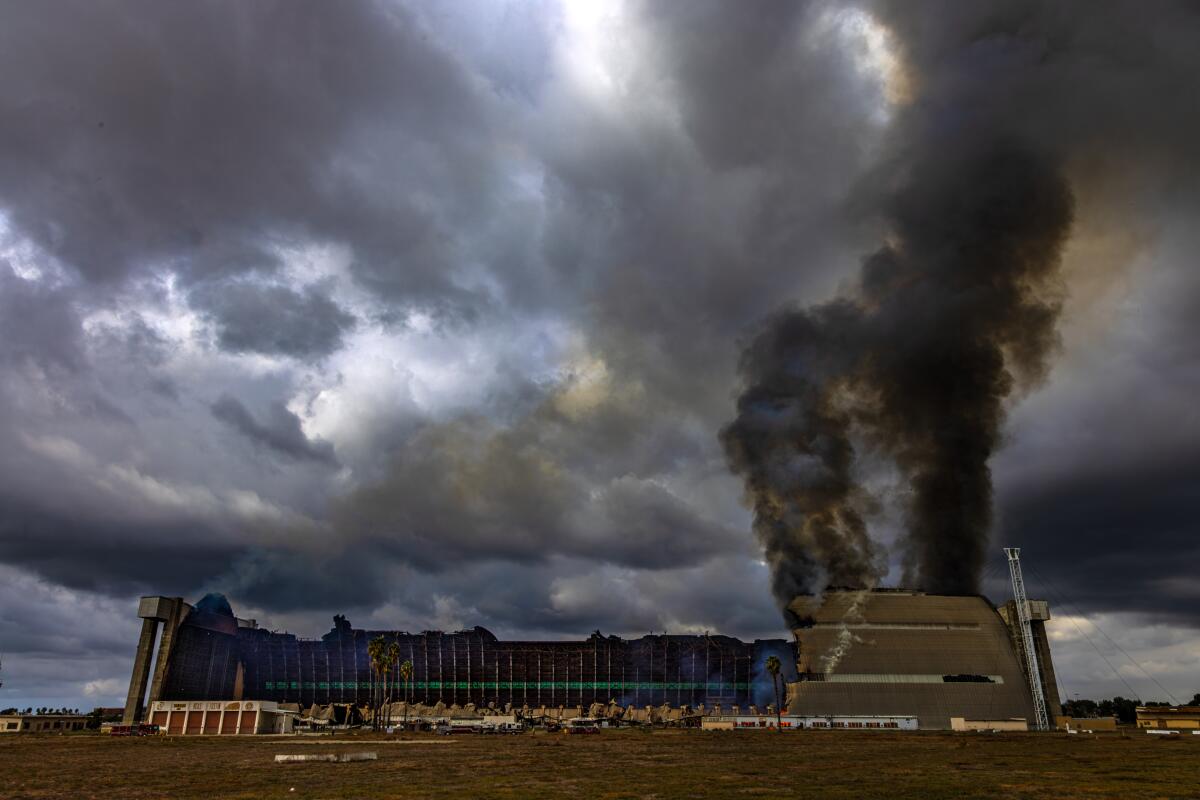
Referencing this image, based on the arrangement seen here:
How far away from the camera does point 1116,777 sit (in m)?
52.8

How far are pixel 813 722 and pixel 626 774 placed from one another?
347 ft

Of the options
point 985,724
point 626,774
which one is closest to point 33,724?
point 626,774

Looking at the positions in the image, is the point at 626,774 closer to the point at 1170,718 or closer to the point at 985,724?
the point at 985,724

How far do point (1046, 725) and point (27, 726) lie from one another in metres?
215

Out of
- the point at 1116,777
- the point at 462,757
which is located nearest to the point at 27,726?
the point at 462,757

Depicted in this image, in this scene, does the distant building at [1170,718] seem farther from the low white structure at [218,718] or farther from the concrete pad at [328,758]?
the low white structure at [218,718]

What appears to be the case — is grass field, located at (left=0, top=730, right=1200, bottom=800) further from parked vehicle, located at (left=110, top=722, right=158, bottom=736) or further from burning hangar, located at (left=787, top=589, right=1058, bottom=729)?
burning hangar, located at (left=787, top=589, right=1058, bottom=729)

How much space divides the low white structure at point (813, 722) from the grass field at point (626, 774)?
6200 cm

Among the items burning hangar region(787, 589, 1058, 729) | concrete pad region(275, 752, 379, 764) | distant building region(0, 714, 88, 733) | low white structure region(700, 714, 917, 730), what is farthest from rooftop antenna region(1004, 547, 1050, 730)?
distant building region(0, 714, 88, 733)

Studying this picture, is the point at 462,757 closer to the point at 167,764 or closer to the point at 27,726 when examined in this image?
the point at 167,764

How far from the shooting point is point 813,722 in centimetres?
14675

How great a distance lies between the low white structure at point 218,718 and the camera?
14025cm

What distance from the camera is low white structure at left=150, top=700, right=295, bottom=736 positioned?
140 m

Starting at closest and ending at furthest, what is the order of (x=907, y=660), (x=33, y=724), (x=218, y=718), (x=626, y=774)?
1. (x=626, y=774)
2. (x=218, y=718)
3. (x=907, y=660)
4. (x=33, y=724)
